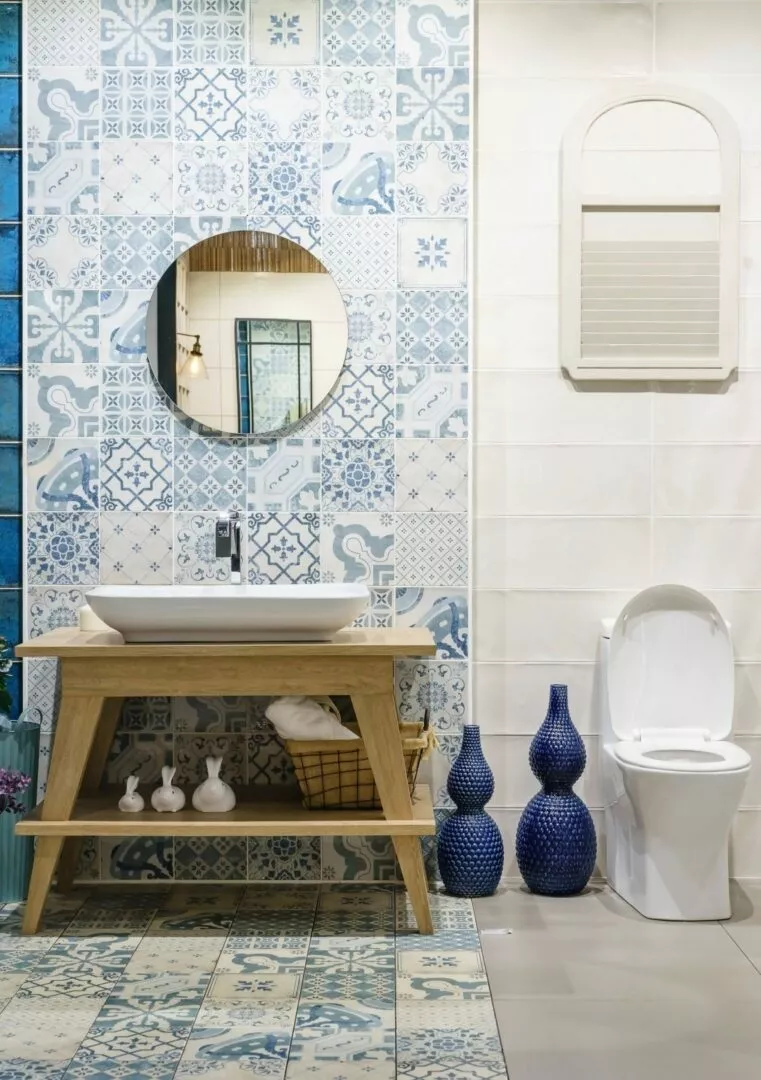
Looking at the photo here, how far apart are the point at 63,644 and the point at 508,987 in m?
1.28

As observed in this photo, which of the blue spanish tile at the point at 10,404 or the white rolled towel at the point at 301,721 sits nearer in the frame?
the white rolled towel at the point at 301,721

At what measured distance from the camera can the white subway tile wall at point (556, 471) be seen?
3.38 m

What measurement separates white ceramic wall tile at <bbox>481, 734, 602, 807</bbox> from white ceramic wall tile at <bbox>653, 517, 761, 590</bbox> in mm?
546

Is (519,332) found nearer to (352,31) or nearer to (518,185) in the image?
(518,185)

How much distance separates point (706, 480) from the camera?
339cm

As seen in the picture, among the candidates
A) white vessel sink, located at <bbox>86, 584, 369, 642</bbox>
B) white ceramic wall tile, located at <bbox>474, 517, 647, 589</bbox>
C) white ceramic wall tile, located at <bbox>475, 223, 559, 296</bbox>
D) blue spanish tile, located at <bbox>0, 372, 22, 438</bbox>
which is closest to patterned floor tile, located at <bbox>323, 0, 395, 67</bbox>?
white ceramic wall tile, located at <bbox>475, 223, 559, 296</bbox>

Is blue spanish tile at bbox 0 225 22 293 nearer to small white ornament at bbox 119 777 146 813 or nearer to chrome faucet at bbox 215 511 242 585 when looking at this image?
chrome faucet at bbox 215 511 242 585

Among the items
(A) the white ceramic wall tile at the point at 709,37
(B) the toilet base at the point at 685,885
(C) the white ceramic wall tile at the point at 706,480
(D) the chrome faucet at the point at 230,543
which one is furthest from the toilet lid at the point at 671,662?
(A) the white ceramic wall tile at the point at 709,37

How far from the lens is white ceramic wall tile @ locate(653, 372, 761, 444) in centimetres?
338

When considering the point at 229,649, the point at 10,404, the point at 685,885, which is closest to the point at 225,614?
the point at 229,649

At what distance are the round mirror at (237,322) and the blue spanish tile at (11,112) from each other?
22.3 inches

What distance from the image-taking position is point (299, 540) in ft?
10.7

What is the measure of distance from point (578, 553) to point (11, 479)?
5.26ft

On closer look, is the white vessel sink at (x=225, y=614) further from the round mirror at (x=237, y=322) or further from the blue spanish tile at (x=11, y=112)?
the blue spanish tile at (x=11, y=112)
